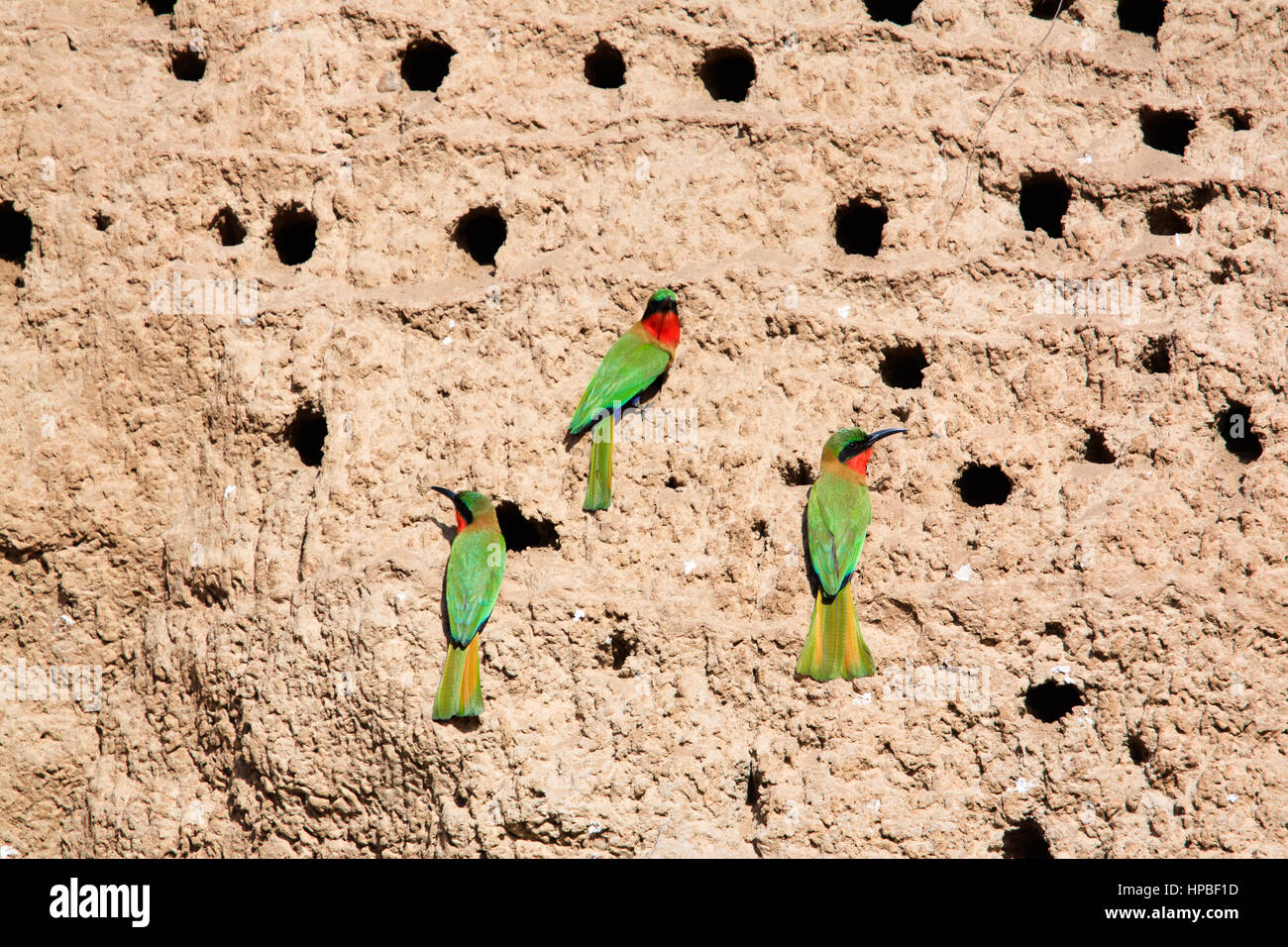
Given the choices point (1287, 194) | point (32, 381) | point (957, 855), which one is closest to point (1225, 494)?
point (1287, 194)

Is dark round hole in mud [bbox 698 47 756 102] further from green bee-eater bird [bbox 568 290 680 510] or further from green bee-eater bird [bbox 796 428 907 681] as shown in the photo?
green bee-eater bird [bbox 796 428 907 681]

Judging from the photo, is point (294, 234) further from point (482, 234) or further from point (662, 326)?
point (662, 326)

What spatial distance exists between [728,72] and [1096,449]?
188 centimetres

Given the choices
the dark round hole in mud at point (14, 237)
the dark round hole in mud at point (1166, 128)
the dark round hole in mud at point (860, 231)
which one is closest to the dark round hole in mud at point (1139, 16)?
the dark round hole in mud at point (1166, 128)

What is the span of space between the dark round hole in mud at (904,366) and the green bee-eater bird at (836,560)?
35 centimetres

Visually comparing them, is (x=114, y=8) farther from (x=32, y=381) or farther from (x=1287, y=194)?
(x=1287, y=194)

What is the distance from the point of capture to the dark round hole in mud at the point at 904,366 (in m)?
4.59

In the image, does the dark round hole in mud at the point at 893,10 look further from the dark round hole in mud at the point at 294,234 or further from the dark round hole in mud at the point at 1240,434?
the dark round hole in mud at the point at 294,234

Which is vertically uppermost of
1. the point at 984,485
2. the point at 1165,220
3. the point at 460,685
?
the point at 1165,220

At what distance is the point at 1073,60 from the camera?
486cm

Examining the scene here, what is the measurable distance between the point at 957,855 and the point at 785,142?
2.38 meters

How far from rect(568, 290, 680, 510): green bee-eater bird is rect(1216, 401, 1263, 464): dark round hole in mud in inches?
69.5

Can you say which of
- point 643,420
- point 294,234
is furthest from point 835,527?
point 294,234

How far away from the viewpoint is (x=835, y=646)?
423 centimetres
